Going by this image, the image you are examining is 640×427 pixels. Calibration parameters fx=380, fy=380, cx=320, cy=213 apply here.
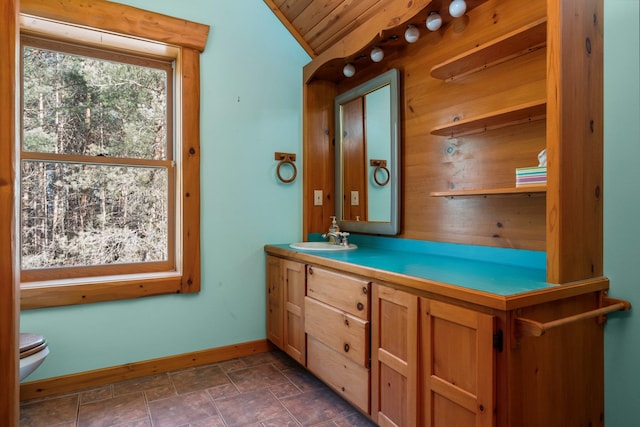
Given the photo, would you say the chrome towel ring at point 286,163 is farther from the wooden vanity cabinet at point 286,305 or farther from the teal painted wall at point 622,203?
the teal painted wall at point 622,203

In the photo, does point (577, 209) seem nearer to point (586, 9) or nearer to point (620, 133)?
point (620, 133)

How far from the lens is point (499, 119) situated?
1729mm

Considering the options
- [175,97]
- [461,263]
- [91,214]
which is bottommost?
[461,263]

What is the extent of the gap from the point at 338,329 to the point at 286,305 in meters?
0.64

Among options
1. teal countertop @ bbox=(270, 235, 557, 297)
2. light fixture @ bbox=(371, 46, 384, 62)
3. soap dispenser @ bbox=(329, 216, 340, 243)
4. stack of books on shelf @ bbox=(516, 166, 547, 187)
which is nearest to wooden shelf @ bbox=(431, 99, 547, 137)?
stack of books on shelf @ bbox=(516, 166, 547, 187)

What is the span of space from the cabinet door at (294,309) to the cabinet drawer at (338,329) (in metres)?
0.09

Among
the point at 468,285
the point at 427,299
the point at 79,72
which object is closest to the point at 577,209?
the point at 468,285

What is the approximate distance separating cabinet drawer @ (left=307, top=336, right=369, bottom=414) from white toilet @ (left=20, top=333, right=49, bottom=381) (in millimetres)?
1339

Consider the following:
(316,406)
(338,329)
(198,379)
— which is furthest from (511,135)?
(198,379)

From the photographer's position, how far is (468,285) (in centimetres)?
133

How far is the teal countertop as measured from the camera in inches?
53.5

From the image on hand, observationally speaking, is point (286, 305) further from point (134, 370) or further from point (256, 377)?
point (134, 370)

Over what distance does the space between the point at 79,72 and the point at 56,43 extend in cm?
20

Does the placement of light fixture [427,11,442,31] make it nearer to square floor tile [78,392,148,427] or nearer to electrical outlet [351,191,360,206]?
electrical outlet [351,191,360,206]
